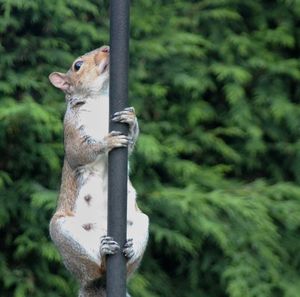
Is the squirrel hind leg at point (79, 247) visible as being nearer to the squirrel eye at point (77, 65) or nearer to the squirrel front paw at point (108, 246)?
the squirrel front paw at point (108, 246)

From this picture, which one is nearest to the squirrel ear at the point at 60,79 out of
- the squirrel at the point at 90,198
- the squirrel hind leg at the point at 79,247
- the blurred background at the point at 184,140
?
the squirrel at the point at 90,198

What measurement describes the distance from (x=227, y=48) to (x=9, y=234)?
1.43 metres

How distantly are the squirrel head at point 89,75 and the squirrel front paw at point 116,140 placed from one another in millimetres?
543

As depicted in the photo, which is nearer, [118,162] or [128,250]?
[118,162]

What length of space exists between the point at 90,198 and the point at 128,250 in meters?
0.38

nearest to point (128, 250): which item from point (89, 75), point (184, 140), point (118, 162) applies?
point (118, 162)

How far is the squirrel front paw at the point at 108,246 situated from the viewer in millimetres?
3505

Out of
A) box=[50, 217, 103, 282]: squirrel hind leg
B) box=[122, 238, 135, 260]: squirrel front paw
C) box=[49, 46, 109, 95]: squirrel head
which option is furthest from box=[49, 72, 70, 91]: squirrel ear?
box=[122, 238, 135, 260]: squirrel front paw

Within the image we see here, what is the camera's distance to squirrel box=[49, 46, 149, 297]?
3.89 metres

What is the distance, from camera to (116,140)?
3.59 meters

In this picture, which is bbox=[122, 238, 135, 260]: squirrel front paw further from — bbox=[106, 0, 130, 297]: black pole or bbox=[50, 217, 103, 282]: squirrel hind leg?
bbox=[50, 217, 103, 282]: squirrel hind leg

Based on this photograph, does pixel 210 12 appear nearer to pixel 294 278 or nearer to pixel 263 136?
pixel 263 136

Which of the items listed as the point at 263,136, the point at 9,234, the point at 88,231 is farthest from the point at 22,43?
the point at 88,231

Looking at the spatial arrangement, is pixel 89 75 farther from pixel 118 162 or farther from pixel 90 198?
pixel 118 162
